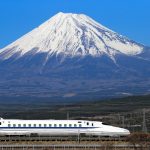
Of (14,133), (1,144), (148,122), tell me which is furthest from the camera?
(148,122)

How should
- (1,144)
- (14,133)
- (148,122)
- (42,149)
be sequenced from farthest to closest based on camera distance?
(148,122) → (14,133) → (1,144) → (42,149)

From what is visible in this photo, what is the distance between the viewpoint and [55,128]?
3009 inches

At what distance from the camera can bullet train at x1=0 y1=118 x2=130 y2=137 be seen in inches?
2990

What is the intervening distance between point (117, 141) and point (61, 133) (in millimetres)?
8553

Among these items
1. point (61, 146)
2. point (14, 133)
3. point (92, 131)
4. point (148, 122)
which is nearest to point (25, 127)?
point (14, 133)

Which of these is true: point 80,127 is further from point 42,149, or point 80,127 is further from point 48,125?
point 42,149

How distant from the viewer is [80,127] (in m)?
76.7

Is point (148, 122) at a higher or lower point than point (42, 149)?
higher

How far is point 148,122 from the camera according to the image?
11525 centimetres

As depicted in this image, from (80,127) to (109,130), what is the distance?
3.00m

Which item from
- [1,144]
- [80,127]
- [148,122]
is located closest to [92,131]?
[80,127]

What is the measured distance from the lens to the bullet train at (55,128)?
75.9m

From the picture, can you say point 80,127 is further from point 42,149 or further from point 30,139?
point 42,149

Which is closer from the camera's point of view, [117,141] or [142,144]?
[142,144]
